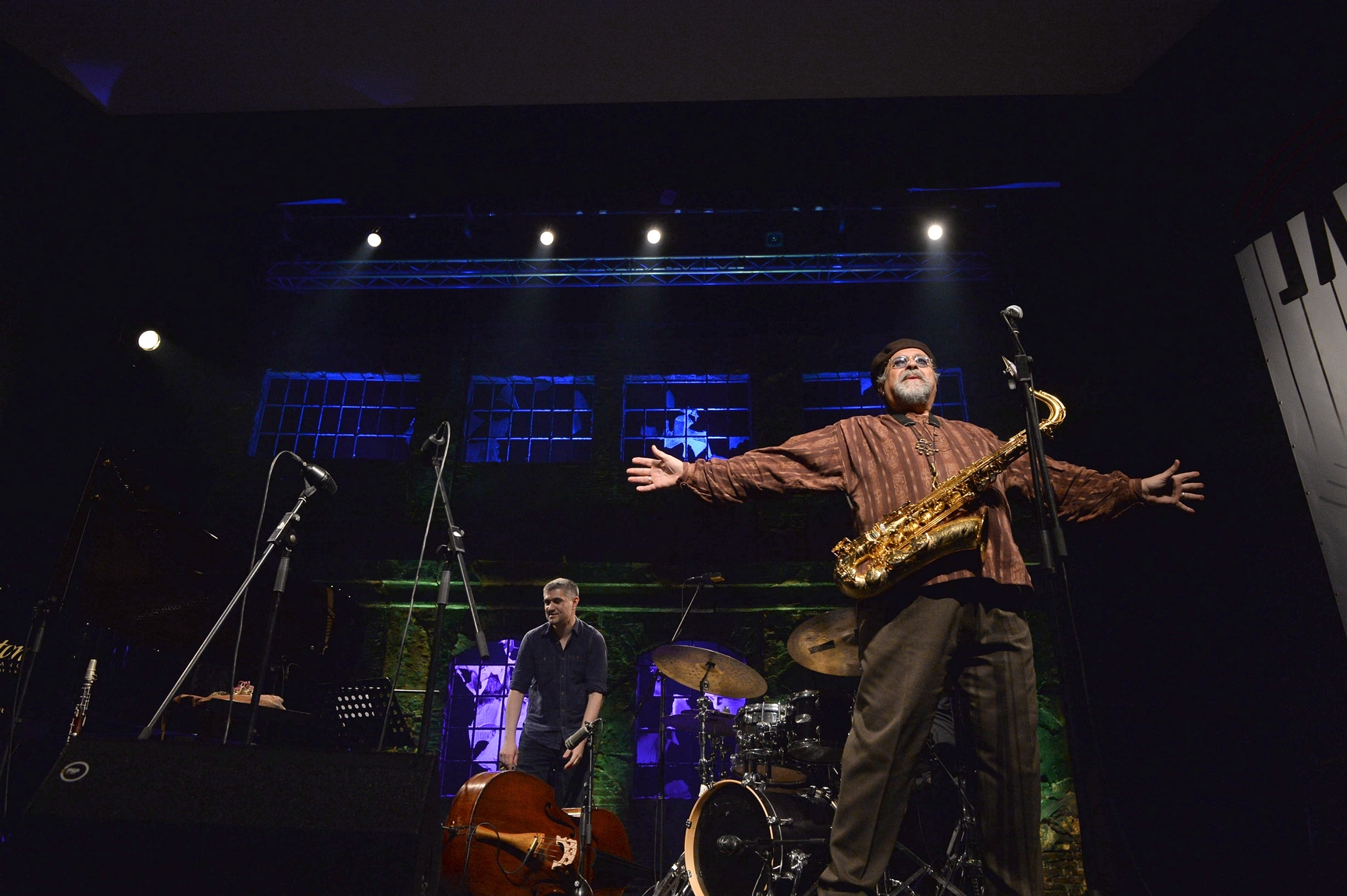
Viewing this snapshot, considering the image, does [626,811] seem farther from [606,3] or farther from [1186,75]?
[1186,75]

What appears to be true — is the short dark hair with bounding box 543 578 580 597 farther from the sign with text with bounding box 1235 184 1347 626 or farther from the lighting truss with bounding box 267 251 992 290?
the sign with text with bounding box 1235 184 1347 626

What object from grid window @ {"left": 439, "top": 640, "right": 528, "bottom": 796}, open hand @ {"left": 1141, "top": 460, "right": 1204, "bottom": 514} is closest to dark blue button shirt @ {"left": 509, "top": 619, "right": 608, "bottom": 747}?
grid window @ {"left": 439, "top": 640, "right": 528, "bottom": 796}

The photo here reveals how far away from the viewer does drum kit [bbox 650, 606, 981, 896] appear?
414 cm

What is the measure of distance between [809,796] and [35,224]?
6655 millimetres

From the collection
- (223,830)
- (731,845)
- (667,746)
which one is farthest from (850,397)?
(223,830)

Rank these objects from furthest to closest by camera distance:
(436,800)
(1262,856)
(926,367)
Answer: (1262,856), (926,367), (436,800)

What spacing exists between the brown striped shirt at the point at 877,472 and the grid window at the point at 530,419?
281 inches

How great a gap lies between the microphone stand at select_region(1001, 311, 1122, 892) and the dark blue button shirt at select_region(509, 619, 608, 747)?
4.05m

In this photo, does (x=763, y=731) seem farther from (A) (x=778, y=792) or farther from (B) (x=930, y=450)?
(B) (x=930, y=450)

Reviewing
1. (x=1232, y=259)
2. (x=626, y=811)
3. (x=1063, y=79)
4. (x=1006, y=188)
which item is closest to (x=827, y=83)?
(x=1063, y=79)

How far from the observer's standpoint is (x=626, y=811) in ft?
27.0

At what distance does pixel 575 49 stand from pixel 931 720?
4.84 m

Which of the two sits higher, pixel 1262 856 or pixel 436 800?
pixel 436 800

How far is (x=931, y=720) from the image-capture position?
2625 mm
